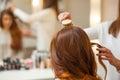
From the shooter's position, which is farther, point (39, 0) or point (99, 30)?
point (39, 0)

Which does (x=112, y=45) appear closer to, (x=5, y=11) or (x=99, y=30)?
(x=99, y=30)

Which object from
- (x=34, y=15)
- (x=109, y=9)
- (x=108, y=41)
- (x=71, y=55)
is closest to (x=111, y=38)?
(x=108, y=41)

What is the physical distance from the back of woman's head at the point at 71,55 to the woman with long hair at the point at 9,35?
145cm

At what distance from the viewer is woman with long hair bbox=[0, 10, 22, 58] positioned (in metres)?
2.39

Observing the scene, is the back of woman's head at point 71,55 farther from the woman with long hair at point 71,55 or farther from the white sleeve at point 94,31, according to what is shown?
the white sleeve at point 94,31

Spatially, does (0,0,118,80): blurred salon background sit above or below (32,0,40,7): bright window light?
below

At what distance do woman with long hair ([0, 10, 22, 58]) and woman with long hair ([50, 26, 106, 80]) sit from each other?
1452 mm

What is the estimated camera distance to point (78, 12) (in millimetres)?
2484

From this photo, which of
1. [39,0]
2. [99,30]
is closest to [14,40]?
[39,0]

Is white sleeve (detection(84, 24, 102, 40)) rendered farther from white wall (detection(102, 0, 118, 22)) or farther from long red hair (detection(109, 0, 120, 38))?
white wall (detection(102, 0, 118, 22))

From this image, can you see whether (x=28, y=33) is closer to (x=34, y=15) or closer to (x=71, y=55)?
(x=34, y=15)

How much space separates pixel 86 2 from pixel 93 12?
0.43ft

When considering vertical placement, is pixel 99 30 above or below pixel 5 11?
below

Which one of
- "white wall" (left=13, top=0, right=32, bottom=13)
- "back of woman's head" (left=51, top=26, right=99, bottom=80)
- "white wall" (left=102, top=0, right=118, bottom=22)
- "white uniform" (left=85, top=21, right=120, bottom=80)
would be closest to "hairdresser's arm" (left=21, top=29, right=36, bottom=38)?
A: "white wall" (left=13, top=0, right=32, bottom=13)
